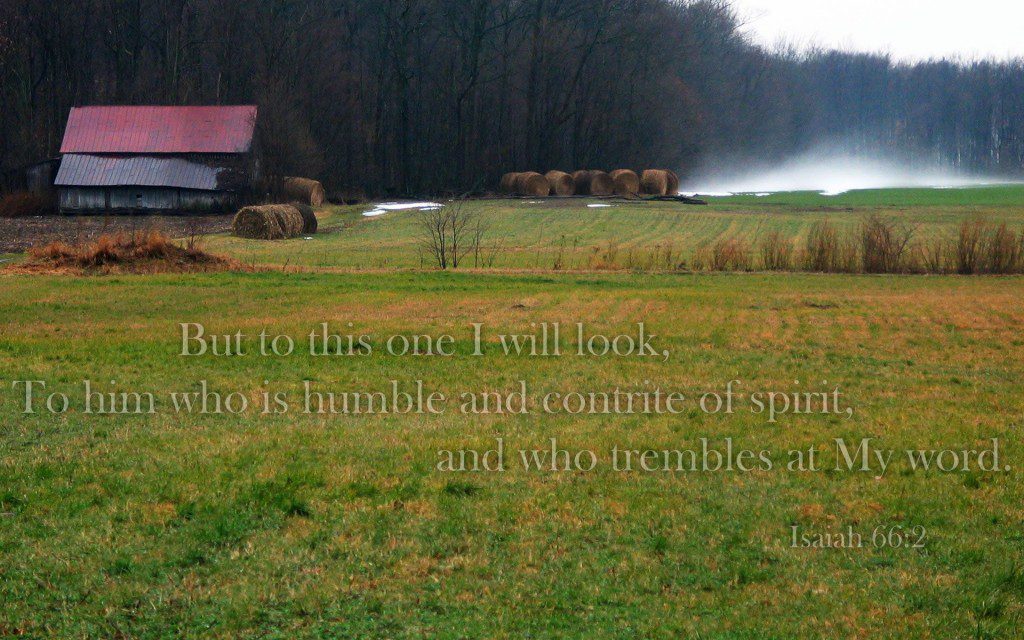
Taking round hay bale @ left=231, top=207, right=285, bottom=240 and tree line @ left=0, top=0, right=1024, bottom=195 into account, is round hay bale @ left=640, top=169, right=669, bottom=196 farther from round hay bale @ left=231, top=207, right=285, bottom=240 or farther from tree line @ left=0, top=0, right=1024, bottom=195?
round hay bale @ left=231, top=207, right=285, bottom=240

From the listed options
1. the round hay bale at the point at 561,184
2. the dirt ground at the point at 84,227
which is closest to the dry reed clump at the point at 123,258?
the dirt ground at the point at 84,227

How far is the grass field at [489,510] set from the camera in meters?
5.78

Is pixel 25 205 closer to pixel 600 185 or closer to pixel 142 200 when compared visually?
pixel 142 200

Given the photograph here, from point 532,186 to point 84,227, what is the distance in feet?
92.8

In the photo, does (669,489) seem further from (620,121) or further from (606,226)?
(620,121)

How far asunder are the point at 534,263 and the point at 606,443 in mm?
23122

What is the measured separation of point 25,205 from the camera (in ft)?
185

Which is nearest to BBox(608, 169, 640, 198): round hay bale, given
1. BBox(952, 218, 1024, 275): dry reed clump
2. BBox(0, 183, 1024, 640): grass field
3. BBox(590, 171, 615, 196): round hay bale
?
BBox(590, 171, 615, 196): round hay bale

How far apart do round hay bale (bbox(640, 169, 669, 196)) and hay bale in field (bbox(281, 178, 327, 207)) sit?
21.6 metres

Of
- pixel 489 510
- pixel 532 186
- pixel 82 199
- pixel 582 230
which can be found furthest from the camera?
pixel 532 186

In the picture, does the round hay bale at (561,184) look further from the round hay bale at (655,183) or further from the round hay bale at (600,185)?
the round hay bale at (655,183)

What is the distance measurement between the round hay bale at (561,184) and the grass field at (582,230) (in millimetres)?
5224

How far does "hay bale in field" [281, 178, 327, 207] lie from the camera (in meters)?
56.1

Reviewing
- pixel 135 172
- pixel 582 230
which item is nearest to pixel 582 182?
pixel 582 230
